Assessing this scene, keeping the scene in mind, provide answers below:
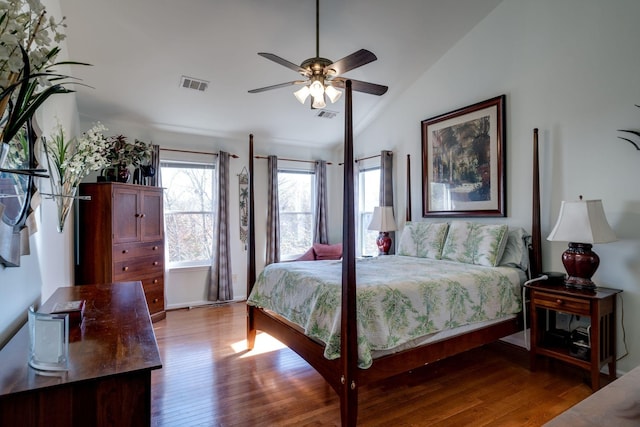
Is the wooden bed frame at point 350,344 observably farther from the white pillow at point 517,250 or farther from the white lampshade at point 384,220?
the white lampshade at point 384,220

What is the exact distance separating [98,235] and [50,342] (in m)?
2.99

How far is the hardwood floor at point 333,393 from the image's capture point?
218 centimetres

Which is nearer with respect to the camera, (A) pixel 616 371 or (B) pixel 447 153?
(A) pixel 616 371

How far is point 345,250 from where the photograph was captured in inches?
80.7

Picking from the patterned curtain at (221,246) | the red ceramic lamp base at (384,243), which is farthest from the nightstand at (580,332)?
the patterned curtain at (221,246)

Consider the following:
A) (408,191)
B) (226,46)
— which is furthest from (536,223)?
(226,46)

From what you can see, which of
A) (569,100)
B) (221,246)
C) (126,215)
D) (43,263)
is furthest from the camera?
(221,246)

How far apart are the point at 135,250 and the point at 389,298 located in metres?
3.02

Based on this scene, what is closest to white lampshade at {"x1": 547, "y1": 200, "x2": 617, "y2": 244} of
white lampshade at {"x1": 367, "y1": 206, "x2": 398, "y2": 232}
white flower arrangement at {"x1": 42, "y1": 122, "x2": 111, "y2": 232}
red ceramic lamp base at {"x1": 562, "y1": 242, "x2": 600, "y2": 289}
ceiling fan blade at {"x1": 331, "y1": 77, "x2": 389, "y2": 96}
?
red ceramic lamp base at {"x1": 562, "y1": 242, "x2": 600, "y2": 289}

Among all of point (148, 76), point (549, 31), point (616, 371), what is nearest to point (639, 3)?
point (549, 31)

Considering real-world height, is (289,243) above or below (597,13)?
below

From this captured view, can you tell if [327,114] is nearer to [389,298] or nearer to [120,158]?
[120,158]

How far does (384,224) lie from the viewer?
457 cm

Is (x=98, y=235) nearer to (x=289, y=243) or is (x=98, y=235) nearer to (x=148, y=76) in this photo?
(x=148, y=76)
